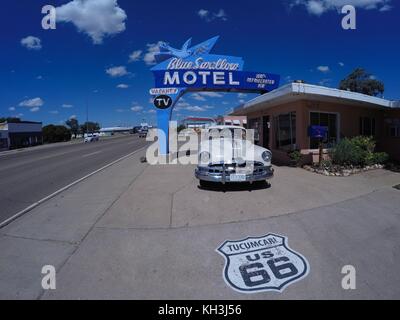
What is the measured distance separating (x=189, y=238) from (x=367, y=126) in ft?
40.2

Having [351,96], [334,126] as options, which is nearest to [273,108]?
[334,126]

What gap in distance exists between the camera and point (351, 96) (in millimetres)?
11000

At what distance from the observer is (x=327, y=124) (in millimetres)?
12258

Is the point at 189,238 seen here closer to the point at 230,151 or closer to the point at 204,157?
the point at 204,157

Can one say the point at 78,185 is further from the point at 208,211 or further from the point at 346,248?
the point at 346,248

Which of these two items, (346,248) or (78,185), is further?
(78,185)

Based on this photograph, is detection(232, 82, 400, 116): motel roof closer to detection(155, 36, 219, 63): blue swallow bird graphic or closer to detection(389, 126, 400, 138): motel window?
detection(389, 126, 400, 138): motel window

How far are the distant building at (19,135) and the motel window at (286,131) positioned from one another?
4251 centimetres

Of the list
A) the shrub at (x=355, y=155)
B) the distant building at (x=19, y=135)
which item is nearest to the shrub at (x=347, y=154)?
the shrub at (x=355, y=155)

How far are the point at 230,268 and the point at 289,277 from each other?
710 mm

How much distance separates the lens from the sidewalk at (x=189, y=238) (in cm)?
333
